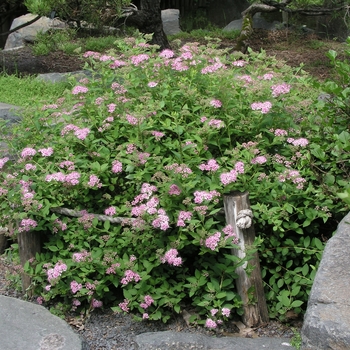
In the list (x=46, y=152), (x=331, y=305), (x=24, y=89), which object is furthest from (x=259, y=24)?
(x=331, y=305)

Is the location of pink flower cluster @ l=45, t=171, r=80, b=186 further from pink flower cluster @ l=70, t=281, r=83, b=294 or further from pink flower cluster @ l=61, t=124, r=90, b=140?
pink flower cluster @ l=70, t=281, r=83, b=294

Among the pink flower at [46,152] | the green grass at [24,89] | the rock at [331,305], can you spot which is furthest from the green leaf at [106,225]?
the green grass at [24,89]

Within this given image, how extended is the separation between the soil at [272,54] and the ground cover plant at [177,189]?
482cm

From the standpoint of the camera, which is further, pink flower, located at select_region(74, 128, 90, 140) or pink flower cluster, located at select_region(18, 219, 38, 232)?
pink flower, located at select_region(74, 128, 90, 140)

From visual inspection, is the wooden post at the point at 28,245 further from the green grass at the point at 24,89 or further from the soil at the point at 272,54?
the soil at the point at 272,54

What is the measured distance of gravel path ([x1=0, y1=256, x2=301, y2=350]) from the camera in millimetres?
3250

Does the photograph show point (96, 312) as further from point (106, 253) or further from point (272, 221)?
point (272, 221)

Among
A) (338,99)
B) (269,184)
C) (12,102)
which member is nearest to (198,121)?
(269,184)

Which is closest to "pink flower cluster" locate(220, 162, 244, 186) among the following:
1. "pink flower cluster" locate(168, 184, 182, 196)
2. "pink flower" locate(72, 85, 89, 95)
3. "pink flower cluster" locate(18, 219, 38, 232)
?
"pink flower cluster" locate(168, 184, 182, 196)

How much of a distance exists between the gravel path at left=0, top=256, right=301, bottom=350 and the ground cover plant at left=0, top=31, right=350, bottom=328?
61mm

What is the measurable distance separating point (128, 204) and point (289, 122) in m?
1.08

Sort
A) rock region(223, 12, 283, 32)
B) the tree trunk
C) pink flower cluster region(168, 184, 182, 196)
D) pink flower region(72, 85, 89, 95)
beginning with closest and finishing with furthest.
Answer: pink flower cluster region(168, 184, 182, 196) < pink flower region(72, 85, 89, 95) < the tree trunk < rock region(223, 12, 283, 32)

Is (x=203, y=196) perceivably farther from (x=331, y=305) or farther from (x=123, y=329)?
(x=331, y=305)

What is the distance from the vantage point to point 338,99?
3.45m
